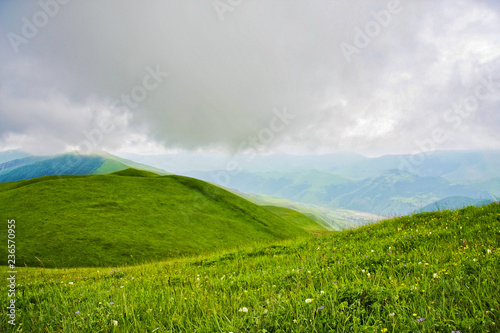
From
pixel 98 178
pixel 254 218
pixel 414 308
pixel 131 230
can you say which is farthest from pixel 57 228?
pixel 414 308

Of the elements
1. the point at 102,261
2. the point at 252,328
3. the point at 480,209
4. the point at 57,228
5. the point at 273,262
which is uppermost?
the point at 480,209

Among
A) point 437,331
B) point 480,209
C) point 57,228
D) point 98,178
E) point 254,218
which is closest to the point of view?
point 437,331

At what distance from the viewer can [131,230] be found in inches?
1527

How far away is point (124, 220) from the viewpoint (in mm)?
41375

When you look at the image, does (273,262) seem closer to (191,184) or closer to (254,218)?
(254,218)

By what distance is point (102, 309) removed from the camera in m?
4.34

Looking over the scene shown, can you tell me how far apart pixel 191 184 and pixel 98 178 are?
21008 mm

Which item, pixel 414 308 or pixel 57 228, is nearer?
pixel 414 308

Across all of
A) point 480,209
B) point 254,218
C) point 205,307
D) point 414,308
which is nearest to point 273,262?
point 205,307

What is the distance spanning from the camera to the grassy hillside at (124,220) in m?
31.8

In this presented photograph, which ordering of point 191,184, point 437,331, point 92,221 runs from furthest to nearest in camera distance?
1. point 191,184
2. point 92,221
3. point 437,331

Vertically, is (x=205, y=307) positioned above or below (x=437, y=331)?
below

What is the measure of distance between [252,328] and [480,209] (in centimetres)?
1413

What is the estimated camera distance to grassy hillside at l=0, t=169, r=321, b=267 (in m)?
31.8
